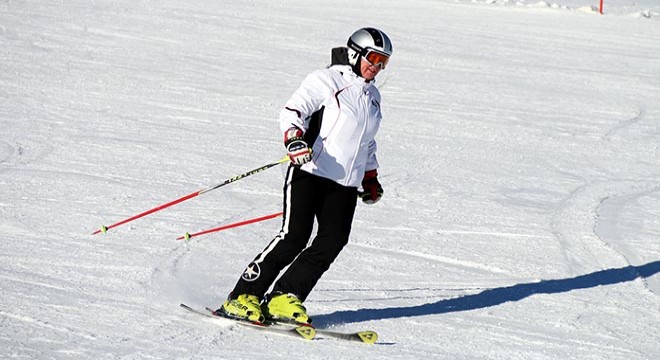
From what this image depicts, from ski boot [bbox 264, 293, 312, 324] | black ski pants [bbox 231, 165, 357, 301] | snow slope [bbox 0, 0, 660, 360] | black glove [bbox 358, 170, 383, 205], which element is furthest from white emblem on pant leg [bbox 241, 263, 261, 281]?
black glove [bbox 358, 170, 383, 205]

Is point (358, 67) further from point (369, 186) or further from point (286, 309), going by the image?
point (286, 309)

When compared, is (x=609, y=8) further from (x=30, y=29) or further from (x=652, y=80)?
(x=30, y=29)

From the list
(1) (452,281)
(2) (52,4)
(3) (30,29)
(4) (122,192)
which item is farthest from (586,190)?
(2) (52,4)

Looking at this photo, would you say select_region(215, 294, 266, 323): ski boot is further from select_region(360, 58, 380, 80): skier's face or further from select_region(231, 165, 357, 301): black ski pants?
select_region(360, 58, 380, 80): skier's face

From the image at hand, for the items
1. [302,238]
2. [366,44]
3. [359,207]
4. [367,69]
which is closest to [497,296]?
[302,238]

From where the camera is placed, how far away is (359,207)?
8.09 m

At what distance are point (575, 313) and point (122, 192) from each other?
3521 millimetres

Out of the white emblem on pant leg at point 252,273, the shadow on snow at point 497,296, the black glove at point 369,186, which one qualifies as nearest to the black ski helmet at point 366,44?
the black glove at point 369,186

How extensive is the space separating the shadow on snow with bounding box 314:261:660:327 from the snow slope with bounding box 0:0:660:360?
20 millimetres

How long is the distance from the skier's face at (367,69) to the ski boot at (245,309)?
1.15m

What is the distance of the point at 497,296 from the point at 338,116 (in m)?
1.79

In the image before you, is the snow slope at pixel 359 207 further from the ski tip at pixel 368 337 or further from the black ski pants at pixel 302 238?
the black ski pants at pixel 302 238

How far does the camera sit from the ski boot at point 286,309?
4852 millimetres

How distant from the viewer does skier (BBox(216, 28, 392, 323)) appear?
190 inches
